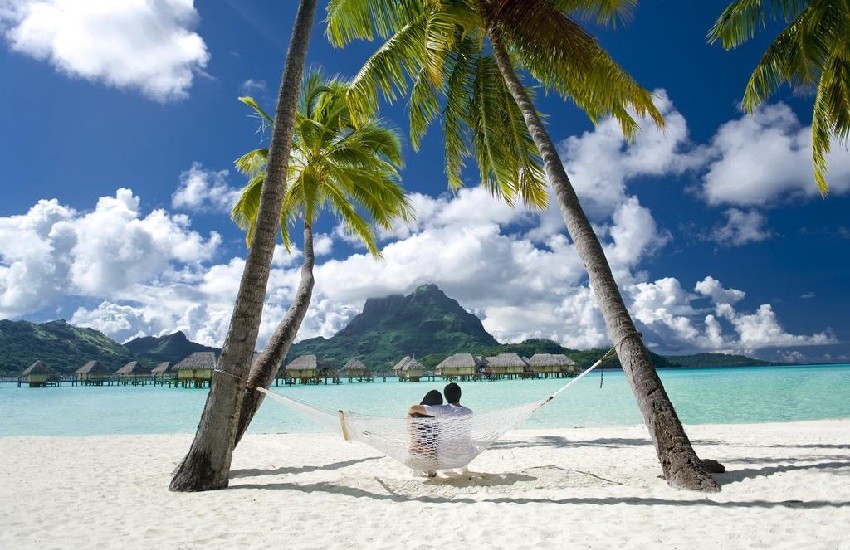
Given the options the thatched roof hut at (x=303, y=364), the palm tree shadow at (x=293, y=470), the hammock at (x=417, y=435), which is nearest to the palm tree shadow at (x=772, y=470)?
the hammock at (x=417, y=435)

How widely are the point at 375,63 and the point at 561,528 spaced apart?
4.91 meters

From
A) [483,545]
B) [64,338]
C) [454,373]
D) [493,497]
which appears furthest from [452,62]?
[64,338]

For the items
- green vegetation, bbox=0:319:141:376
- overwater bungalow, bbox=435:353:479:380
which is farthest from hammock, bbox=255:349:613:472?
green vegetation, bbox=0:319:141:376

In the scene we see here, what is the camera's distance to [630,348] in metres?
3.79

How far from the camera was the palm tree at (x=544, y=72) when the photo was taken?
3713mm

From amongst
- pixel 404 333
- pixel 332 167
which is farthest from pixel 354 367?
pixel 404 333

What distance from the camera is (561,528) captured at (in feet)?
8.90

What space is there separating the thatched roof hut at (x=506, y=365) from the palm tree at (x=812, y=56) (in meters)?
31.6

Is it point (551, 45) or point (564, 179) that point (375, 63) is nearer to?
point (551, 45)

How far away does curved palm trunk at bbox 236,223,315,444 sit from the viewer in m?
4.62

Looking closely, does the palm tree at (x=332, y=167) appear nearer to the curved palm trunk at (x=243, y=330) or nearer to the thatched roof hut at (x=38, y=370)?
the curved palm trunk at (x=243, y=330)

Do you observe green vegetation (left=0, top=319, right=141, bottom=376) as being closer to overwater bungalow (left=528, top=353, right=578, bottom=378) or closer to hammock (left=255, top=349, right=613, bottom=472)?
overwater bungalow (left=528, top=353, right=578, bottom=378)

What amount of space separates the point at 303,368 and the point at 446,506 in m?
33.2

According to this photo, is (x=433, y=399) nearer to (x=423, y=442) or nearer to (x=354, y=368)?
(x=423, y=442)
